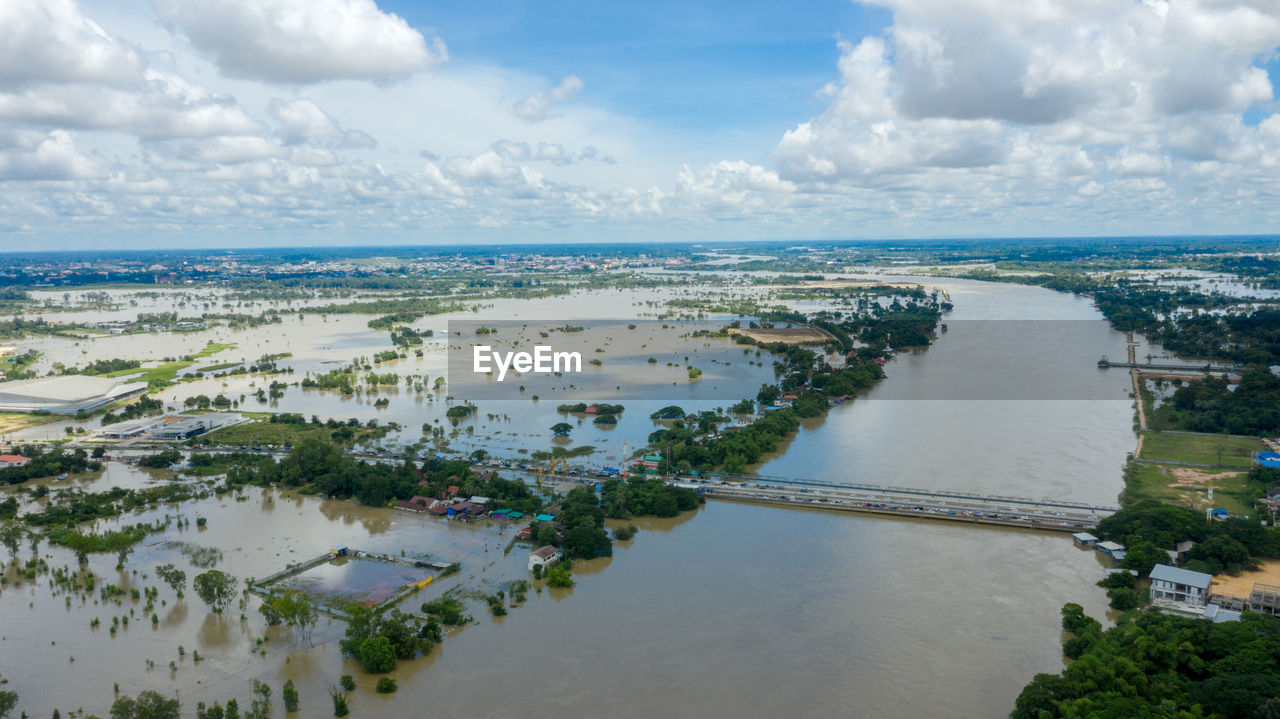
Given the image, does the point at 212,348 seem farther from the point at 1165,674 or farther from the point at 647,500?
the point at 1165,674

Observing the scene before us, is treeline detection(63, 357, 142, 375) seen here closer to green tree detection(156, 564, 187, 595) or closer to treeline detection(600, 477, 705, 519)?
green tree detection(156, 564, 187, 595)

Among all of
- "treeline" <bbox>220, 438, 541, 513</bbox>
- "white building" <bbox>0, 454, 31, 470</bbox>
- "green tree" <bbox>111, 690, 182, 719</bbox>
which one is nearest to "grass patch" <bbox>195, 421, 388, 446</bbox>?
"treeline" <bbox>220, 438, 541, 513</bbox>

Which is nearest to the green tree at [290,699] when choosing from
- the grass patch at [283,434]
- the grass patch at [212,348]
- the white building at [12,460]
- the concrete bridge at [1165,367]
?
the grass patch at [283,434]


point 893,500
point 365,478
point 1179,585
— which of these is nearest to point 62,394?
point 365,478

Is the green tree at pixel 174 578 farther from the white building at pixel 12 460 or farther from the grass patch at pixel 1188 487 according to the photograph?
the grass patch at pixel 1188 487

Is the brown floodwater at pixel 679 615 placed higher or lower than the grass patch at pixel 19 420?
lower

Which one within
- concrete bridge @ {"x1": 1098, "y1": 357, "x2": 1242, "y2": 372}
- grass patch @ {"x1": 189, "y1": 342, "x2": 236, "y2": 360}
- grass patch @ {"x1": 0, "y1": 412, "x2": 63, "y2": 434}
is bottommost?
grass patch @ {"x1": 0, "y1": 412, "x2": 63, "y2": 434}
